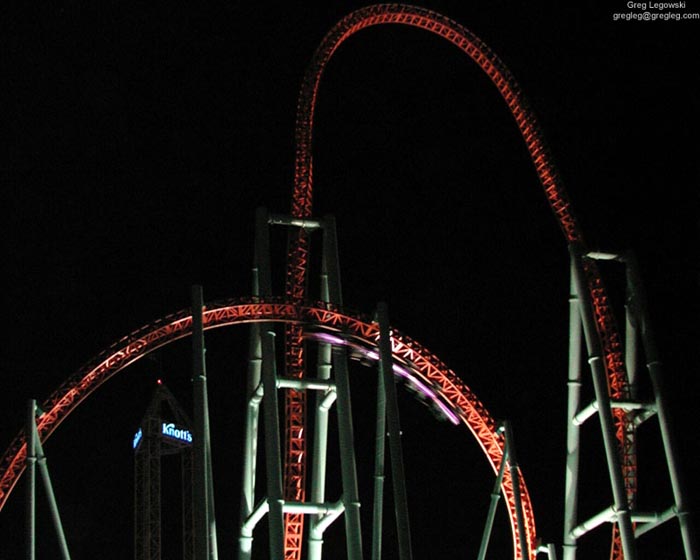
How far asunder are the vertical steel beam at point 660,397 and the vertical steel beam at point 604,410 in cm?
90

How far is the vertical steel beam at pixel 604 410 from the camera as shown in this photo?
1928cm

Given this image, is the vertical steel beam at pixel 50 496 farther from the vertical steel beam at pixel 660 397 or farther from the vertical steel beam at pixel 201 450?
the vertical steel beam at pixel 660 397

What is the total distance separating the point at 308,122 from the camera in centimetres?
2523

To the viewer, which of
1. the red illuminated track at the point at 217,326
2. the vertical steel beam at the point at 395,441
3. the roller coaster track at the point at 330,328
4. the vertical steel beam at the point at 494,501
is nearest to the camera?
the vertical steel beam at the point at 395,441

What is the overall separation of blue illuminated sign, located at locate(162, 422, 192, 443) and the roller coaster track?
61.2 ft

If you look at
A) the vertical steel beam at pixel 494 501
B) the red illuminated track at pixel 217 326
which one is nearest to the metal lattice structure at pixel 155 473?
the red illuminated track at pixel 217 326

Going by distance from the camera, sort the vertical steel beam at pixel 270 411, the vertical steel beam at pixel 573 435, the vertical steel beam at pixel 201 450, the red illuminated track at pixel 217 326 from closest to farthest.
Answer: the vertical steel beam at pixel 201 450
the vertical steel beam at pixel 270 411
the red illuminated track at pixel 217 326
the vertical steel beam at pixel 573 435

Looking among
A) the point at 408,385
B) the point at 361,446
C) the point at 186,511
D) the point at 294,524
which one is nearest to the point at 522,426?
the point at 361,446

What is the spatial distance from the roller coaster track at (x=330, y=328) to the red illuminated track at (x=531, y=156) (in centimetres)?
2

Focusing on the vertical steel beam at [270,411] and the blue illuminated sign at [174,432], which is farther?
the blue illuminated sign at [174,432]

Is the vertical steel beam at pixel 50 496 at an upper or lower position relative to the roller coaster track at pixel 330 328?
lower

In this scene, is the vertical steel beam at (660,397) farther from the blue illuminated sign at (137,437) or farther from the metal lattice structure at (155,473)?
the blue illuminated sign at (137,437)

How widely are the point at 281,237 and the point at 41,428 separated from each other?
39.0ft

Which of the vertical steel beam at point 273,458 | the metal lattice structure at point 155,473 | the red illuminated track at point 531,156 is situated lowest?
the metal lattice structure at point 155,473
